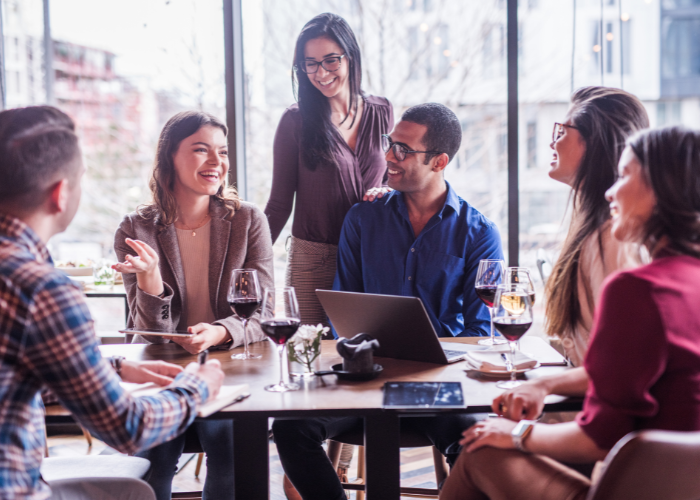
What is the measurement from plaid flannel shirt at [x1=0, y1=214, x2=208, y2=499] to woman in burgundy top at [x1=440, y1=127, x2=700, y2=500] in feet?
2.10

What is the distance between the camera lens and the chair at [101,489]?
52.4 inches

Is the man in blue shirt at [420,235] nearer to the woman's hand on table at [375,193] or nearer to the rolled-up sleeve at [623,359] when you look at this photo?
the woman's hand on table at [375,193]

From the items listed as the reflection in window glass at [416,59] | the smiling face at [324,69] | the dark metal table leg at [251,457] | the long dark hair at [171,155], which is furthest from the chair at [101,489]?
the reflection in window glass at [416,59]

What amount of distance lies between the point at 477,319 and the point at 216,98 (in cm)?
209

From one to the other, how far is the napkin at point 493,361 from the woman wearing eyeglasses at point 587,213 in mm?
117

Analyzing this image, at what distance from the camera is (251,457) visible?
126cm

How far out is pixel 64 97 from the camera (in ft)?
12.2

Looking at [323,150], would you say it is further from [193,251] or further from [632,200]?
[632,200]

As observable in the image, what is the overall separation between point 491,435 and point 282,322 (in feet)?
1.63

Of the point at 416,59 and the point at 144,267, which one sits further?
the point at 416,59

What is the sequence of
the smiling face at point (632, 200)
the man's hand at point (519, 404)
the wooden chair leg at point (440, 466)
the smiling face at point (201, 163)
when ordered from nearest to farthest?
the smiling face at point (632, 200) < the man's hand at point (519, 404) < the wooden chair leg at point (440, 466) < the smiling face at point (201, 163)

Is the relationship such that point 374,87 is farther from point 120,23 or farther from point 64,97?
point 64,97

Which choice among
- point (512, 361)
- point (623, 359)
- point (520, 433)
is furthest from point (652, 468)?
point (512, 361)

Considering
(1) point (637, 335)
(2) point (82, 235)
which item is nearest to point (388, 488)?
(1) point (637, 335)
